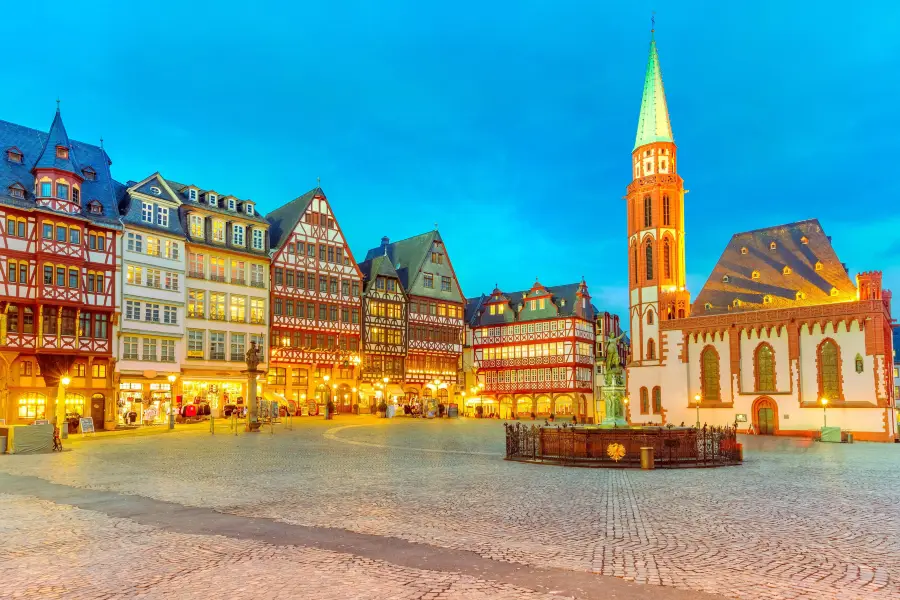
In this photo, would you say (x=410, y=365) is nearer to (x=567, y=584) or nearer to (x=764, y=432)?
(x=764, y=432)

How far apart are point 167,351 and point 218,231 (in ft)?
31.6

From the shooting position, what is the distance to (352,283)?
221ft

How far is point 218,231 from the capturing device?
57938 mm

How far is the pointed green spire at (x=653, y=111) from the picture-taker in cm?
6519

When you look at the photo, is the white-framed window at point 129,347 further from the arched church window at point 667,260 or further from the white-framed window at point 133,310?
the arched church window at point 667,260

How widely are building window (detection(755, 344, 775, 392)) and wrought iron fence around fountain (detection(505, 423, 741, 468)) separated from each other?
29650 mm

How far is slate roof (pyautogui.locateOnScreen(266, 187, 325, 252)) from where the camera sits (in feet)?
207

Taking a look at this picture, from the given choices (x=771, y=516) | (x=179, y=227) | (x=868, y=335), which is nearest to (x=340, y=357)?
(x=179, y=227)

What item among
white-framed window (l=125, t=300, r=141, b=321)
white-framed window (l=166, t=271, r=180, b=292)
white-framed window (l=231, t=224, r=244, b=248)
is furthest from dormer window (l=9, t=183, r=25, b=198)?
white-framed window (l=231, t=224, r=244, b=248)

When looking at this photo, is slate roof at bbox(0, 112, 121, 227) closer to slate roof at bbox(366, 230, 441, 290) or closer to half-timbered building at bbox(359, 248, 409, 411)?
half-timbered building at bbox(359, 248, 409, 411)

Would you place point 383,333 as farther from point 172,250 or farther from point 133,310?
point 133,310

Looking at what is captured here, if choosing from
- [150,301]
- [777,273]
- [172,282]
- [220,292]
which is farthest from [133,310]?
[777,273]

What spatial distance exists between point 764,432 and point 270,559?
1922 inches

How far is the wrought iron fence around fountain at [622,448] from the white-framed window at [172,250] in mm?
36399
